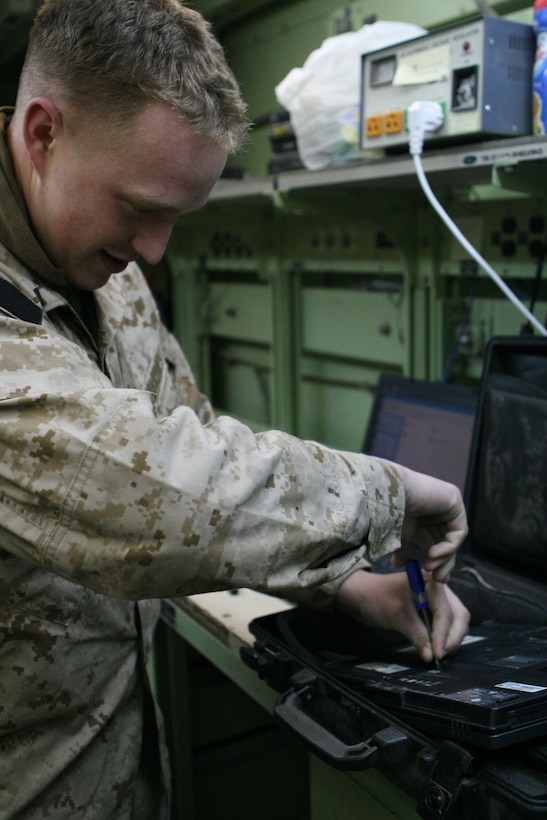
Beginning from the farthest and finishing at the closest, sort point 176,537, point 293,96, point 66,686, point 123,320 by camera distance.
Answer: point 293,96, point 123,320, point 66,686, point 176,537

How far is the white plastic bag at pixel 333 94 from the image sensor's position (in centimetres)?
170

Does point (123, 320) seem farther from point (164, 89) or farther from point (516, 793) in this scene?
point (516, 793)

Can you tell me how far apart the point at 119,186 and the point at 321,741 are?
0.62 meters

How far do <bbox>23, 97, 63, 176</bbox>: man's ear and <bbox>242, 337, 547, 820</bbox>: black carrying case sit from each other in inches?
25.3

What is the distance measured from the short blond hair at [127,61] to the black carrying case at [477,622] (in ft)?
2.04

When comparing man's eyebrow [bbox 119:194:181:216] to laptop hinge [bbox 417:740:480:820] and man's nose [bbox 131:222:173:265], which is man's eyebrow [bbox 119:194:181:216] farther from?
laptop hinge [bbox 417:740:480:820]

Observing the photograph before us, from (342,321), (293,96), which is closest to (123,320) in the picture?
(293,96)

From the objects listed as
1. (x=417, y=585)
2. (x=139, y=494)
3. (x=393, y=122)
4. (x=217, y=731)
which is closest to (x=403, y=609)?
(x=417, y=585)

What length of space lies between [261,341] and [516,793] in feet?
8.36

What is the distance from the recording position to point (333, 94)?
1.73 m

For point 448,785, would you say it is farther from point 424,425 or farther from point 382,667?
point 424,425

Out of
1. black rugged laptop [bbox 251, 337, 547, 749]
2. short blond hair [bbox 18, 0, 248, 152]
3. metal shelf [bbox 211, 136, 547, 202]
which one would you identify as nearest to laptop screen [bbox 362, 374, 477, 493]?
black rugged laptop [bbox 251, 337, 547, 749]

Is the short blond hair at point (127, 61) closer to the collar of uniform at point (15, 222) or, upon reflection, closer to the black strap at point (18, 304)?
the collar of uniform at point (15, 222)

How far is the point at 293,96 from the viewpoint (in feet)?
5.98
